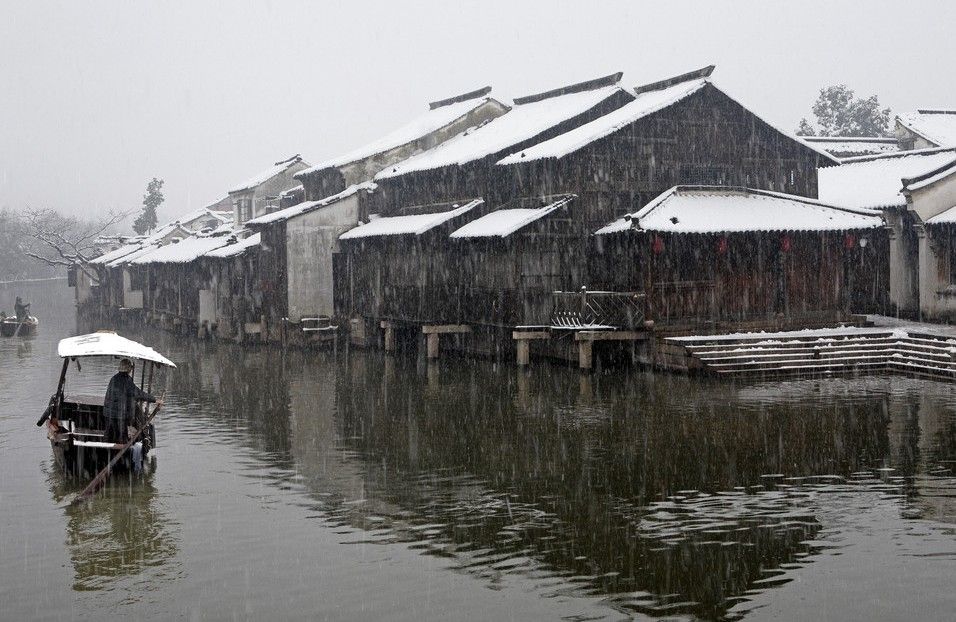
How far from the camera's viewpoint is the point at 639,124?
2925cm

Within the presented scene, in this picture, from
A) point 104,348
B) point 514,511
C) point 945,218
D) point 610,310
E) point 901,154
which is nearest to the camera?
point 514,511

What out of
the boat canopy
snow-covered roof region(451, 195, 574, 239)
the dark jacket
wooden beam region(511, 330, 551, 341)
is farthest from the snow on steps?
the dark jacket

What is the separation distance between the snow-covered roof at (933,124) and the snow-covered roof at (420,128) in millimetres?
16710

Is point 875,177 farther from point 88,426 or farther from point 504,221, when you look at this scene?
point 88,426

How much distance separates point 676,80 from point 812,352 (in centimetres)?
1046

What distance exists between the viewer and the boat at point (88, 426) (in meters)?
15.1

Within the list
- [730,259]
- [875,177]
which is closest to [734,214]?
[730,259]

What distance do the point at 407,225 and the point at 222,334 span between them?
37.3 feet

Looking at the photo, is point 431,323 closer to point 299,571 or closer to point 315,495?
point 315,495

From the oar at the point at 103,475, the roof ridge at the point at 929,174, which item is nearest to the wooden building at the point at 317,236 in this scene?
the roof ridge at the point at 929,174

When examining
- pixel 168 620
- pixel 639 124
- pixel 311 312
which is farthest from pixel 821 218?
pixel 168 620

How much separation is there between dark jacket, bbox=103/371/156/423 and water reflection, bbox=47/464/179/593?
2.75 ft

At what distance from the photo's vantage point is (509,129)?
118ft

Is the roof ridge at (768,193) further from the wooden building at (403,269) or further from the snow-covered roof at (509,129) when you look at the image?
the wooden building at (403,269)
